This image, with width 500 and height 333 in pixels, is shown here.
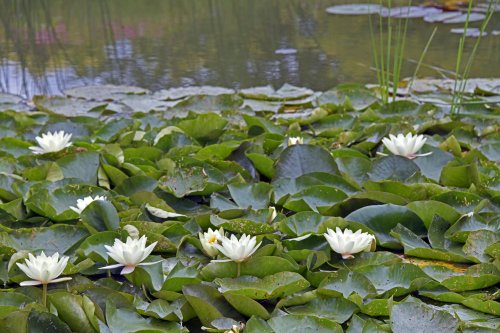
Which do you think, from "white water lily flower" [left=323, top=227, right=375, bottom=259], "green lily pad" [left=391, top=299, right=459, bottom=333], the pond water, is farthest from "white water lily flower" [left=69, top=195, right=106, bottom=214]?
the pond water

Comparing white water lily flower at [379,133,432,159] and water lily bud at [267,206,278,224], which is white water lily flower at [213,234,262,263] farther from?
white water lily flower at [379,133,432,159]

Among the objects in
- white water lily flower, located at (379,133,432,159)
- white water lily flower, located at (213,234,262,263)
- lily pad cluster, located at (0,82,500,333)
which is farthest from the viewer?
white water lily flower, located at (379,133,432,159)

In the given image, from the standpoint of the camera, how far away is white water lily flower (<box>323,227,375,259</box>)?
2.07 meters

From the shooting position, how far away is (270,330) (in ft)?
5.87

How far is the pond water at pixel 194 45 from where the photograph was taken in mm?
5281

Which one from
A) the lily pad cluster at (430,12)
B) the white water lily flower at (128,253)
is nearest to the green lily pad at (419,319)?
the white water lily flower at (128,253)

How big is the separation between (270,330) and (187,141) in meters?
1.53

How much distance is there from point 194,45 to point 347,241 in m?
4.55

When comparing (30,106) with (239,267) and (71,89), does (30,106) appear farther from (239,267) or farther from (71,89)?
(239,267)

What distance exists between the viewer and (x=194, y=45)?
6.39 m

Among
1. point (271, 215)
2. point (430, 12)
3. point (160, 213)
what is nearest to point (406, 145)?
point (271, 215)

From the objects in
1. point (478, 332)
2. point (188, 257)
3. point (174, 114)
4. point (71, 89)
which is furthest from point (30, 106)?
point (478, 332)

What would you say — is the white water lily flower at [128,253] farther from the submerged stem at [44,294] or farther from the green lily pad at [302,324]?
the green lily pad at [302,324]

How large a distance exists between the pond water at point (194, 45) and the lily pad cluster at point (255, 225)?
1.75 meters
